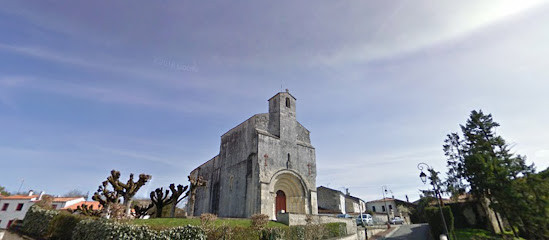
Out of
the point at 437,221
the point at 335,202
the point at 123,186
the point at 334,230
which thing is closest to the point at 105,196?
the point at 123,186

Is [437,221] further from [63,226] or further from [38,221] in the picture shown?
[38,221]

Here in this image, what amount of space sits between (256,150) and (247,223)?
21.4ft

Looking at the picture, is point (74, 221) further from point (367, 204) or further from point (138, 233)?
point (367, 204)

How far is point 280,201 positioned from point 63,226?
1458cm

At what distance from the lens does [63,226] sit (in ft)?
42.2

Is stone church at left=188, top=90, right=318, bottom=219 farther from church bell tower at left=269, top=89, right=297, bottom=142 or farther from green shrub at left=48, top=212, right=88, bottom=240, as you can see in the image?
green shrub at left=48, top=212, right=88, bottom=240

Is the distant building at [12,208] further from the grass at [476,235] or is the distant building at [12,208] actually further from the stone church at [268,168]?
the grass at [476,235]

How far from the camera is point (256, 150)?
19.6 m

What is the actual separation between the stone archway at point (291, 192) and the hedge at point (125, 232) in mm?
10054

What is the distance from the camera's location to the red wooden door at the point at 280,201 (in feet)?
66.4

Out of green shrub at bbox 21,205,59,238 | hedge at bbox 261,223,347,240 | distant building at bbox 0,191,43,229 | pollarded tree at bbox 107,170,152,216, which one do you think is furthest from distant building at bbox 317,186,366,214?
distant building at bbox 0,191,43,229

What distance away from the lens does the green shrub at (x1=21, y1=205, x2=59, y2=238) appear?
13977 mm

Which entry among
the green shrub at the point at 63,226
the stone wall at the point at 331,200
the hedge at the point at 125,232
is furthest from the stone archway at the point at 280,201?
the stone wall at the point at 331,200

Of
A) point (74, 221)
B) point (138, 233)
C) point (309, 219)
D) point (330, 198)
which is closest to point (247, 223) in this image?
point (309, 219)
